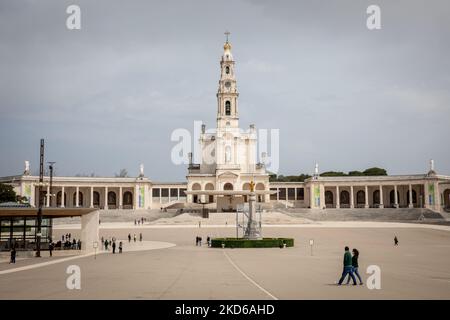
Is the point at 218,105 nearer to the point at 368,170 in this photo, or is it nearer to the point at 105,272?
the point at 368,170

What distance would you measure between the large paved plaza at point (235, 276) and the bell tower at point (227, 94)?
6812 centimetres

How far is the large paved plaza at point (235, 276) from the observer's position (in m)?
17.0

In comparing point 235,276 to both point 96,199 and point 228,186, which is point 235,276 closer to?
point 228,186

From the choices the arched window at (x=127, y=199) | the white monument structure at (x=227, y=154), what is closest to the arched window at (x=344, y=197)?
the white monument structure at (x=227, y=154)

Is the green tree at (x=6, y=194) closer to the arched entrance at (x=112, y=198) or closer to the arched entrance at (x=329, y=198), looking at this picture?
the arched entrance at (x=112, y=198)

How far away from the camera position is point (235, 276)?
21953 millimetres

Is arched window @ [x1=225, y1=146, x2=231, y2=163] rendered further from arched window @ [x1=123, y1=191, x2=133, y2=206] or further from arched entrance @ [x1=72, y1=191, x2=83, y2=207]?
arched entrance @ [x1=72, y1=191, x2=83, y2=207]

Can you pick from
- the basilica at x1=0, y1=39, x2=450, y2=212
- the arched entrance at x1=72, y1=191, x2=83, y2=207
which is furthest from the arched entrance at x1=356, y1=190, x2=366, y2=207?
the arched entrance at x1=72, y1=191, x2=83, y2=207

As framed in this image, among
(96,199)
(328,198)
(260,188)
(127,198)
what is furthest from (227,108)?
(96,199)

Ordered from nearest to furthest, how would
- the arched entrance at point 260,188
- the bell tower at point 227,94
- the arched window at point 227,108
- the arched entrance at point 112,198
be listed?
the arched entrance at point 260,188
the bell tower at point 227,94
the arched window at point 227,108
the arched entrance at point 112,198

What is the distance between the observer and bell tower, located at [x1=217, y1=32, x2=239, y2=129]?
4067 inches

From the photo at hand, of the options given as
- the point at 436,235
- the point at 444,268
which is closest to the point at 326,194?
the point at 436,235

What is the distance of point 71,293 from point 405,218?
75129mm

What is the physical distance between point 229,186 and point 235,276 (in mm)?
78986
